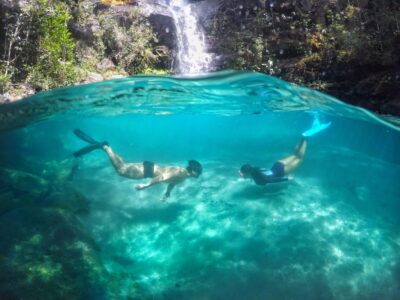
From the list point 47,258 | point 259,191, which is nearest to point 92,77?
point 259,191

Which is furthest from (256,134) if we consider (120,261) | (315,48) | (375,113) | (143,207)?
(120,261)

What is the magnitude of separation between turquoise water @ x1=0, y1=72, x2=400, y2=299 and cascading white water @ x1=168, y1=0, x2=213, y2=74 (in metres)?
4.11

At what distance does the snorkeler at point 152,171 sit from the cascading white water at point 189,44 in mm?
8457

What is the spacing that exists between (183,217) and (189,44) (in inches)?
475

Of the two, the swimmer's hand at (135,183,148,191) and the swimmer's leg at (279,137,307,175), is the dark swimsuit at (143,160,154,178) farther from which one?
the swimmer's leg at (279,137,307,175)

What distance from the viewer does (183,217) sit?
9.73 metres

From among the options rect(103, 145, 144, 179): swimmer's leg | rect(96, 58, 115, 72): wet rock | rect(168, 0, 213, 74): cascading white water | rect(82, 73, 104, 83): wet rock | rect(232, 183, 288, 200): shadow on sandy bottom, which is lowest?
rect(232, 183, 288, 200): shadow on sandy bottom

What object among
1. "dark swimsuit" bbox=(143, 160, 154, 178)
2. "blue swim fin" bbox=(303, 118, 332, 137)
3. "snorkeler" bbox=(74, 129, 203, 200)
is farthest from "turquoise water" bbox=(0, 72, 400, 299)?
"blue swim fin" bbox=(303, 118, 332, 137)

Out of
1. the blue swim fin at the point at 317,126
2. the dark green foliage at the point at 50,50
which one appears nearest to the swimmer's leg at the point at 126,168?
the dark green foliage at the point at 50,50

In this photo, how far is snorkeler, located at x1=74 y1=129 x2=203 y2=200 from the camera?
10141mm

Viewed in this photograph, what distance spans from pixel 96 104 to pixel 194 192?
4.83 metres

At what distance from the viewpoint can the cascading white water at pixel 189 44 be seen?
18384 mm

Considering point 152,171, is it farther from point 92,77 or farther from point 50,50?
point 50,50

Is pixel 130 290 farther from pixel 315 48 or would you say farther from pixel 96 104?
pixel 315 48
